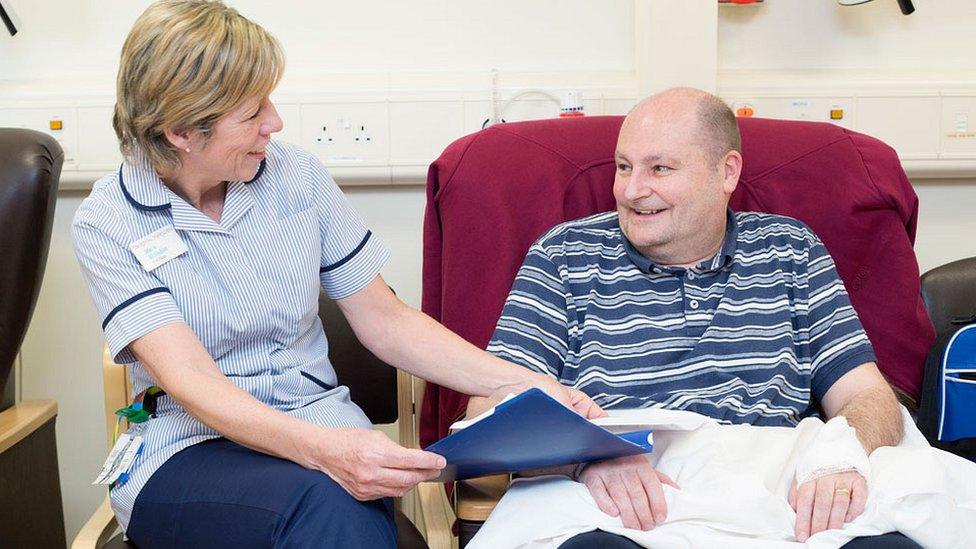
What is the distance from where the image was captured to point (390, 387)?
90.7 inches

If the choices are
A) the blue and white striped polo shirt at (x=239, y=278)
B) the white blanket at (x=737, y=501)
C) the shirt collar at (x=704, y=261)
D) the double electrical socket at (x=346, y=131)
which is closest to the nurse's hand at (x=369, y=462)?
the white blanket at (x=737, y=501)

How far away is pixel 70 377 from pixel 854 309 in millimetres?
1930

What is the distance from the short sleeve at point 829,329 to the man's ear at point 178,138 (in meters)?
1.18

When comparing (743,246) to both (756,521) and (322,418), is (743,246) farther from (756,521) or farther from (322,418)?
(322,418)

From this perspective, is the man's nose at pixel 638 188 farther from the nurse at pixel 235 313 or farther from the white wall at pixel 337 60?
the white wall at pixel 337 60

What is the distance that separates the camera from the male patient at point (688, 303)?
1945 mm

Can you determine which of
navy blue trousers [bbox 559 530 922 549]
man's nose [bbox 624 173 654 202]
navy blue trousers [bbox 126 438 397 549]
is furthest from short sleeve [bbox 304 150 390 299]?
navy blue trousers [bbox 559 530 922 549]

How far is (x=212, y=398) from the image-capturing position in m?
1.61

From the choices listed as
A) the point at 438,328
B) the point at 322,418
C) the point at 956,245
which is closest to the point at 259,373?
the point at 322,418

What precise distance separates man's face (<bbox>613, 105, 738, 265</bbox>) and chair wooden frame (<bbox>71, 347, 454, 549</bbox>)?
21.6 inches

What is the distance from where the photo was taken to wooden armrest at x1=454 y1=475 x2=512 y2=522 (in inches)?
67.1

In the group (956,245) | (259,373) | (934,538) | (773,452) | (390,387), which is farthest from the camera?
(956,245)

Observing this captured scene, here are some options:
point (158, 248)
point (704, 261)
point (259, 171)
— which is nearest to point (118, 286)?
point (158, 248)

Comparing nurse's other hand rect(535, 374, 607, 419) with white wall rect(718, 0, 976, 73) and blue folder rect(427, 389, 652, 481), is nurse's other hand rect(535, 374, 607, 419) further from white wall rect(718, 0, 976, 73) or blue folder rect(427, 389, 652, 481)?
white wall rect(718, 0, 976, 73)
